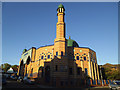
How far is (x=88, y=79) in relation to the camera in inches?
1299

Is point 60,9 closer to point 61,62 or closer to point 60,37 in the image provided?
point 60,37

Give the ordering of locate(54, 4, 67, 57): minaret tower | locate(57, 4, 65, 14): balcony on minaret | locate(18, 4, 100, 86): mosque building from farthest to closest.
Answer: locate(57, 4, 65, 14): balcony on minaret < locate(54, 4, 67, 57): minaret tower < locate(18, 4, 100, 86): mosque building

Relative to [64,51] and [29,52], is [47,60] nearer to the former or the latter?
[64,51]

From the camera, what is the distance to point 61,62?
30.0 m

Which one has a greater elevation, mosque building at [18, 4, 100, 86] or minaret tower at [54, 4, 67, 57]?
minaret tower at [54, 4, 67, 57]

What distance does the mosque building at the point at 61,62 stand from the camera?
97.0 ft

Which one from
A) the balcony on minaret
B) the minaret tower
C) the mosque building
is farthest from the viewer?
the balcony on minaret

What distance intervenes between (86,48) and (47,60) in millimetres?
14066

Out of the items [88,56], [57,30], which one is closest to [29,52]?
[57,30]

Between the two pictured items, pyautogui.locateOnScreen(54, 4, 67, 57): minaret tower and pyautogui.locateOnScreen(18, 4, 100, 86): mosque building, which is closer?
pyautogui.locateOnScreen(18, 4, 100, 86): mosque building

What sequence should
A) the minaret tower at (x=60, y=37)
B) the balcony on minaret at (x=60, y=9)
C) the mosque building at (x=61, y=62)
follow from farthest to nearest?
the balcony on minaret at (x=60, y=9) < the minaret tower at (x=60, y=37) < the mosque building at (x=61, y=62)

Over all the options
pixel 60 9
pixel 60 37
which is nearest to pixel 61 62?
pixel 60 37

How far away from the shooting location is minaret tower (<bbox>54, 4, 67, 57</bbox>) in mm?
31331

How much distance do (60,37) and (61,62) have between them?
757 cm
